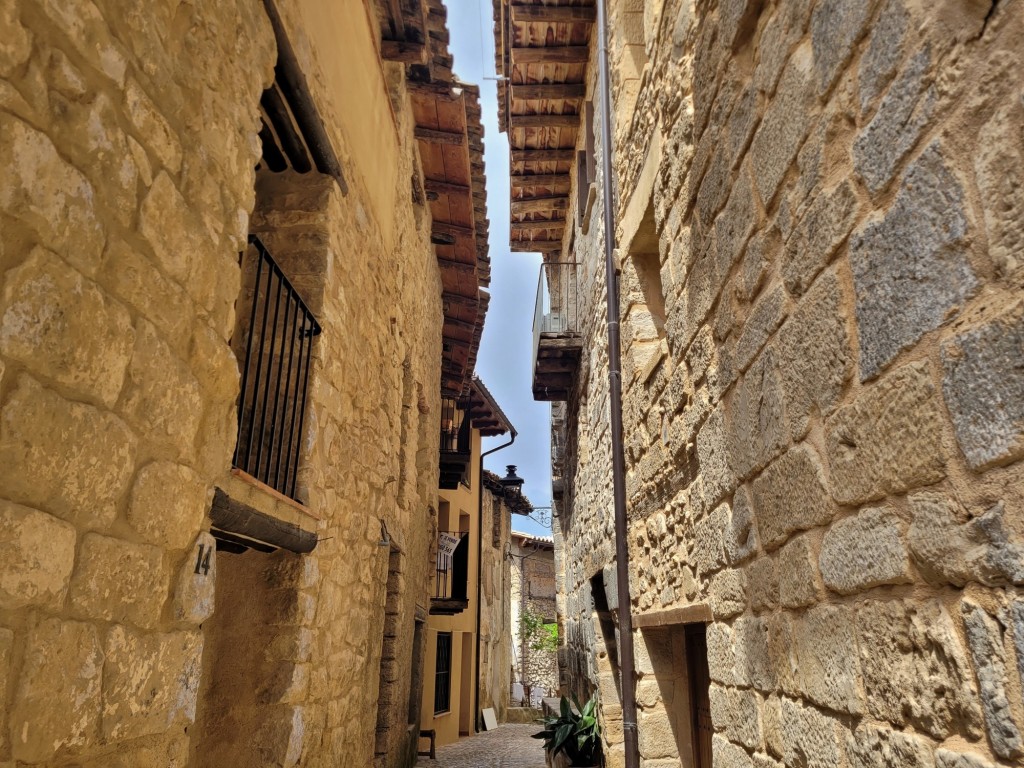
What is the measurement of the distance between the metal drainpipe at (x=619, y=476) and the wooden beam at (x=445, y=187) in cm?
340

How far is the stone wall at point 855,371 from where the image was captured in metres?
1.13

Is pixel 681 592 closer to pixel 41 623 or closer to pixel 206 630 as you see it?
pixel 206 630

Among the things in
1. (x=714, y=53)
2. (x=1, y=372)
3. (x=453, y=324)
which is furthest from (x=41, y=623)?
Result: (x=453, y=324)

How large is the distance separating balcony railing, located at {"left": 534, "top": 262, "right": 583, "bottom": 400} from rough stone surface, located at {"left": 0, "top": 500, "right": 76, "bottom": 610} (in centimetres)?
597

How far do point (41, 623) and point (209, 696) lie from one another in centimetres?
208

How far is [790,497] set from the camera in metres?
1.86

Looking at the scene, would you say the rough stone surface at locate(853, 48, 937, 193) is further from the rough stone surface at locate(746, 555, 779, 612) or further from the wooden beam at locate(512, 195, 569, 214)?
the wooden beam at locate(512, 195, 569, 214)

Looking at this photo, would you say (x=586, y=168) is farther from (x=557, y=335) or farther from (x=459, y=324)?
(x=459, y=324)

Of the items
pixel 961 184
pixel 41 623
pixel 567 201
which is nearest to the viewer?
pixel 961 184

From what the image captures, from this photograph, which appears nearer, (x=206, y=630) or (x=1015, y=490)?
(x=1015, y=490)

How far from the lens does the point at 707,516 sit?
8.98 feet

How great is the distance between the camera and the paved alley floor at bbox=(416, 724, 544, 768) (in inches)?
368

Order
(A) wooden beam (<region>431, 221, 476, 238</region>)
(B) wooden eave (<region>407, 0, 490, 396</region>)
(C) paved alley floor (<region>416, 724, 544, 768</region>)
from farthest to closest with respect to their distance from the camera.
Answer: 1. (C) paved alley floor (<region>416, 724, 544, 768</region>)
2. (A) wooden beam (<region>431, 221, 476, 238</region>)
3. (B) wooden eave (<region>407, 0, 490, 396</region>)

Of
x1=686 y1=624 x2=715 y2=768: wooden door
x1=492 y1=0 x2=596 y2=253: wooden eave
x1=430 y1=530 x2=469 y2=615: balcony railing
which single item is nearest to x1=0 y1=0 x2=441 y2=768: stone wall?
x1=686 y1=624 x2=715 y2=768: wooden door
